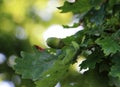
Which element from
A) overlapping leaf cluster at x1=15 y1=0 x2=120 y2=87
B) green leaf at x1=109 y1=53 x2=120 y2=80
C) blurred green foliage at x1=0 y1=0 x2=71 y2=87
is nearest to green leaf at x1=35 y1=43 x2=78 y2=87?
overlapping leaf cluster at x1=15 y1=0 x2=120 y2=87

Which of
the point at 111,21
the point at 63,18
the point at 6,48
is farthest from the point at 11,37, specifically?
the point at 111,21

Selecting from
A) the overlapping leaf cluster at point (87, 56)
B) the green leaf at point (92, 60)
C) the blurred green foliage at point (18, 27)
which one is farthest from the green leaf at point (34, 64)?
the blurred green foliage at point (18, 27)

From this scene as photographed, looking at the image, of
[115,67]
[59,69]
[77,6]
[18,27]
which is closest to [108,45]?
[115,67]

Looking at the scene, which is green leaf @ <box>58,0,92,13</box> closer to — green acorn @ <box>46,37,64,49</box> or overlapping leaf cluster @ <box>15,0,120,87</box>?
overlapping leaf cluster @ <box>15,0,120,87</box>

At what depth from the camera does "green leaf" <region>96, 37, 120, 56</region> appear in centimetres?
140

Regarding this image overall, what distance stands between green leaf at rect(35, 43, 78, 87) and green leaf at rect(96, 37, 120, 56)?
0.28 feet

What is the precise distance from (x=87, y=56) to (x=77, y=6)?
0.23m

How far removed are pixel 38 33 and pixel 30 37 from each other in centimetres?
12

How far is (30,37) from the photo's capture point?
A: 584 cm

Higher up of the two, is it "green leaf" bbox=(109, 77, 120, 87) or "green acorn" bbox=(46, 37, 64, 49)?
"green acorn" bbox=(46, 37, 64, 49)

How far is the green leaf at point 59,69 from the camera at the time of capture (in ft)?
4.69

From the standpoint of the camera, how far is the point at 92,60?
1487 mm

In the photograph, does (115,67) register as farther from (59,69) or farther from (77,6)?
(77,6)

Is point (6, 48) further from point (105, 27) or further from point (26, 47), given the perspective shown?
point (105, 27)
